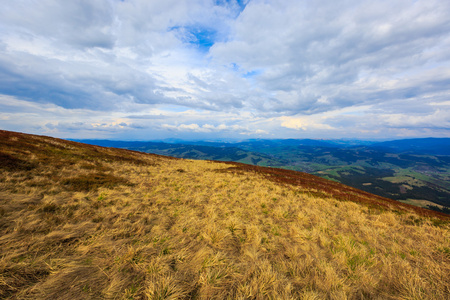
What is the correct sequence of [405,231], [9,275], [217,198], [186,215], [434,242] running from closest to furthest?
[9,275]
[434,242]
[186,215]
[405,231]
[217,198]

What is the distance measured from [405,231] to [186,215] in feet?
36.8

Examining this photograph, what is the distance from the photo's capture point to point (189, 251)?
4934 mm

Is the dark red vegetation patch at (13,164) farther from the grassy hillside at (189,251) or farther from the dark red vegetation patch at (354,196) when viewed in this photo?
the dark red vegetation patch at (354,196)

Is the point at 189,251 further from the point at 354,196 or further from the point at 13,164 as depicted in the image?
the point at 354,196

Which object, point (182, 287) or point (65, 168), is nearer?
point (182, 287)

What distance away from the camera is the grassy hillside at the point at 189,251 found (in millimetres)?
3479

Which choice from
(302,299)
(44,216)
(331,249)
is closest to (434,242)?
(331,249)

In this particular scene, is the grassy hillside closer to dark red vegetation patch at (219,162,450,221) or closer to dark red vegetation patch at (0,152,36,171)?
dark red vegetation patch at (0,152,36,171)

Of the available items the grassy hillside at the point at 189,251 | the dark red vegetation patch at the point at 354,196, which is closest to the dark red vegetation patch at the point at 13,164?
the grassy hillside at the point at 189,251

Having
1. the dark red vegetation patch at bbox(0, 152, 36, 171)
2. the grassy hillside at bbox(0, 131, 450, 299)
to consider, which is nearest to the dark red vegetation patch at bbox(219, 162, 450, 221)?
the grassy hillside at bbox(0, 131, 450, 299)

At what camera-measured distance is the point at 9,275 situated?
3.17 m

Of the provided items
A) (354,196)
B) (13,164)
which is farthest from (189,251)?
(354,196)

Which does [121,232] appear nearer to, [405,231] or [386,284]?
→ [386,284]

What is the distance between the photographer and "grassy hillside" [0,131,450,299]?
3.48 metres
